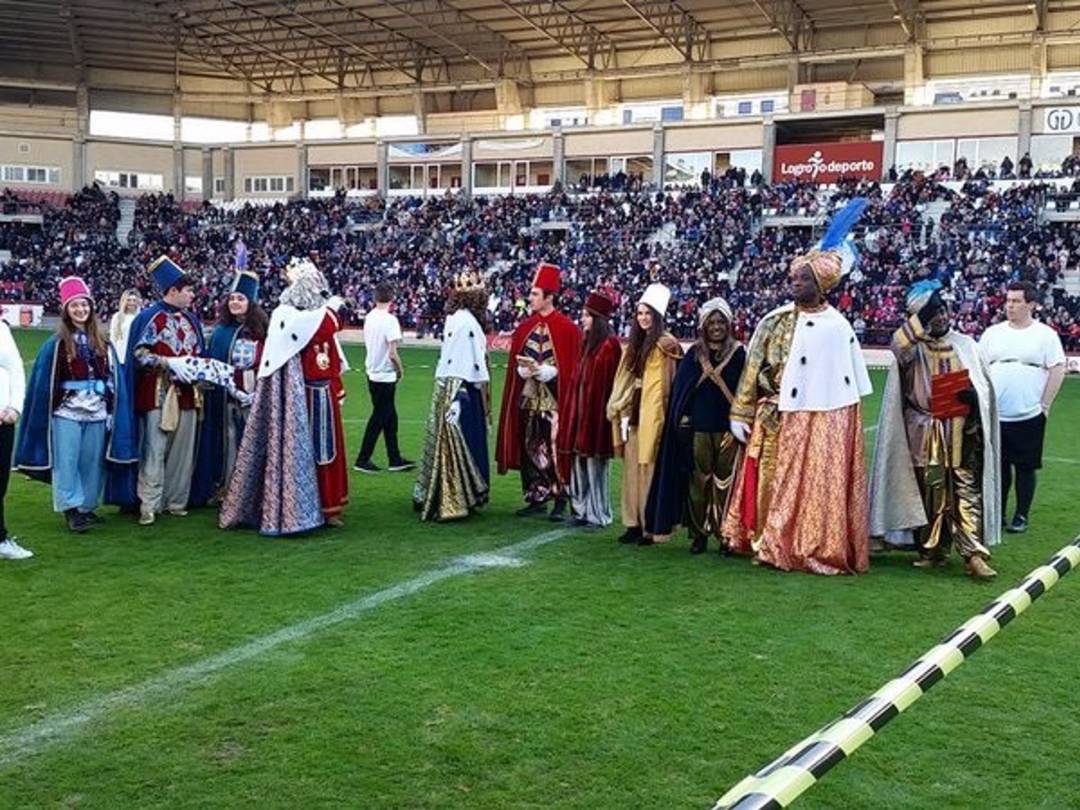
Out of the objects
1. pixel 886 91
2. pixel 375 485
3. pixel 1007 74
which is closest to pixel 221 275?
pixel 886 91

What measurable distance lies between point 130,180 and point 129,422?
4824 cm

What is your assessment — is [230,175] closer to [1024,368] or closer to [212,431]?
[212,431]

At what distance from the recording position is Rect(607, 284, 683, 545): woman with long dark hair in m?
7.57

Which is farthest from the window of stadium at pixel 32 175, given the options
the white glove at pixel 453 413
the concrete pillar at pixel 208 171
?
the white glove at pixel 453 413

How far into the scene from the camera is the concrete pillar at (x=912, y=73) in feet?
132

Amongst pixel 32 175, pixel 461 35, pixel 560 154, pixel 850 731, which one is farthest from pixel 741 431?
pixel 32 175

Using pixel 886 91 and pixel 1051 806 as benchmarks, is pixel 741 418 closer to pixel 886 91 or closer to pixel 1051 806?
pixel 1051 806

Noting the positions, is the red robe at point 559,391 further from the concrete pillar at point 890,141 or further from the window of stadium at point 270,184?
the window of stadium at point 270,184

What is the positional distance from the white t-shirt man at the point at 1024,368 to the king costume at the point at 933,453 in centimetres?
102

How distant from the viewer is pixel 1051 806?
3.75m

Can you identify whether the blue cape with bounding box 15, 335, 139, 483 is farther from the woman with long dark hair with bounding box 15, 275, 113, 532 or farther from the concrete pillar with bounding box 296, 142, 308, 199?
the concrete pillar with bounding box 296, 142, 308, 199

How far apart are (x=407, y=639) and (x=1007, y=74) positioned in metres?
40.2

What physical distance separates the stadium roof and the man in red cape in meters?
34.8

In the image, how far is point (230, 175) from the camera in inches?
2078
